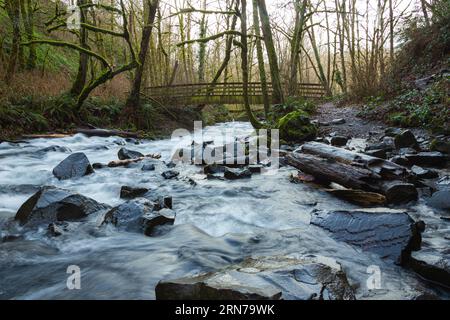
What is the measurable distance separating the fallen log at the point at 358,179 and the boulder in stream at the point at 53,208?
10.6 ft

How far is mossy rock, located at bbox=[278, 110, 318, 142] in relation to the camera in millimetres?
9266

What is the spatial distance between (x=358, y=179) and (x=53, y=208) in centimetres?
367

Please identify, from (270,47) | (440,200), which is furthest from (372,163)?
(270,47)

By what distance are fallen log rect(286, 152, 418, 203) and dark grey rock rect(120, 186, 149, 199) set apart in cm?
261

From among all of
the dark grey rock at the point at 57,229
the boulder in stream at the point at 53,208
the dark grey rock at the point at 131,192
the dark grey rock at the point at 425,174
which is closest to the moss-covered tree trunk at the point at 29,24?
the dark grey rock at the point at 131,192

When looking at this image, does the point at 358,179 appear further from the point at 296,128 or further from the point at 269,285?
the point at 296,128

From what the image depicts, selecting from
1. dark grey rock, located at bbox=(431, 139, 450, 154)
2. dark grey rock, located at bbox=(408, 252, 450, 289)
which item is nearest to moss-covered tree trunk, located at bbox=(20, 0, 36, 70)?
dark grey rock, located at bbox=(431, 139, 450, 154)

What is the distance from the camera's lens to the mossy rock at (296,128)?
365 inches

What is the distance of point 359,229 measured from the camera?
3123 millimetres

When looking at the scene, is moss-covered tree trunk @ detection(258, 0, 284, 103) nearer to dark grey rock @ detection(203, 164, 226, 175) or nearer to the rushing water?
dark grey rock @ detection(203, 164, 226, 175)

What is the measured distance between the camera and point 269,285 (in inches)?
77.4

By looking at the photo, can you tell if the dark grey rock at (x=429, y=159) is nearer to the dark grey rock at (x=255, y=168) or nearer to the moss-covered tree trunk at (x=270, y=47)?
the dark grey rock at (x=255, y=168)
